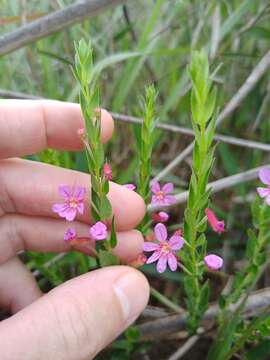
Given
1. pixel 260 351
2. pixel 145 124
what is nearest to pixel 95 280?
pixel 145 124

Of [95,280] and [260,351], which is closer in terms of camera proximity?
[95,280]

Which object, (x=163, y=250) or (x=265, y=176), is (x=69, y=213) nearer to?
(x=163, y=250)

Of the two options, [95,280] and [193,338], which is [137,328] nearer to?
[193,338]

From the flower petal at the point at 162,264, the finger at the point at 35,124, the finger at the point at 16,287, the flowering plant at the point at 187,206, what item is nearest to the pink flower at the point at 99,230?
the flowering plant at the point at 187,206

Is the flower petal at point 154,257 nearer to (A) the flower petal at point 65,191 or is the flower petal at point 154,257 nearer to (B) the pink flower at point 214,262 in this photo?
(B) the pink flower at point 214,262

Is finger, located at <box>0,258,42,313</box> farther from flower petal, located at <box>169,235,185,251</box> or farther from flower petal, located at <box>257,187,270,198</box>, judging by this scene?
flower petal, located at <box>257,187,270,198</box>

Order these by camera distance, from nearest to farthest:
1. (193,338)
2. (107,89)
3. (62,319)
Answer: (62,319), (193,338), (107,89)

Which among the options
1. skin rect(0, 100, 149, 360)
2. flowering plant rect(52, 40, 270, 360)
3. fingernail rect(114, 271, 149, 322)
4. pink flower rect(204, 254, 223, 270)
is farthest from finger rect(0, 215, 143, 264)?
pink flower rect(204, 254, 223, 270)
